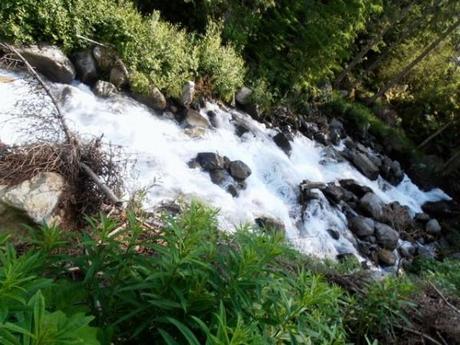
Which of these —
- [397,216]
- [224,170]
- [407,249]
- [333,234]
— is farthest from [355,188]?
[224,170]

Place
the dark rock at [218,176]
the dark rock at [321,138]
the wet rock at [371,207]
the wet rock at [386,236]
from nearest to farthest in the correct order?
the dark rock at [218,176] < the wet rock at [386,236] < the wet rock at [371,207] < the dark rock at [321,138]

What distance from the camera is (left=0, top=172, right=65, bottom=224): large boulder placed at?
4.35 m

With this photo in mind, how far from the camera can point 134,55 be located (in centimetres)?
929

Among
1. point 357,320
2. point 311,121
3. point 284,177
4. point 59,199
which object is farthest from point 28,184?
point 311,121

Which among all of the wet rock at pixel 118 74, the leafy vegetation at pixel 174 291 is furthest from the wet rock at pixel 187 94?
the leafy vegetation at pixel 174 291

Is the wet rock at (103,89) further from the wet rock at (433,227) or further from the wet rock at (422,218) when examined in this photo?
the wet rock at (433,227)

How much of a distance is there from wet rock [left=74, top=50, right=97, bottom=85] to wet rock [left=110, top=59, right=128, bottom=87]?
41 centimetres

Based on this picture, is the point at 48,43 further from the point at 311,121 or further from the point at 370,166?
the point at 370,166

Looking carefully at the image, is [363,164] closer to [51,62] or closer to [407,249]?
[407,249]

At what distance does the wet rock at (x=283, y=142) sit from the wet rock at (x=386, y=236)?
3.19 metres

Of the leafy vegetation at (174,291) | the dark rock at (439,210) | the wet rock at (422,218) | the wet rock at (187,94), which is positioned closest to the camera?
the leafy vegetation at (174,291)

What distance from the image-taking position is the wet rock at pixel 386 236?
35.5ft

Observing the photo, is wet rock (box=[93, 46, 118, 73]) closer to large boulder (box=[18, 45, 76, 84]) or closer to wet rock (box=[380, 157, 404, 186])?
large boulder (box=[18, 45, 76, 84])

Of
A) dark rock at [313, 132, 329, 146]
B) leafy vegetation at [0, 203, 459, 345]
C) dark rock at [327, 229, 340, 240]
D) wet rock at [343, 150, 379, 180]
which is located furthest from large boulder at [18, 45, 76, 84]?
wet rock at [343, 150, 379, 180]
